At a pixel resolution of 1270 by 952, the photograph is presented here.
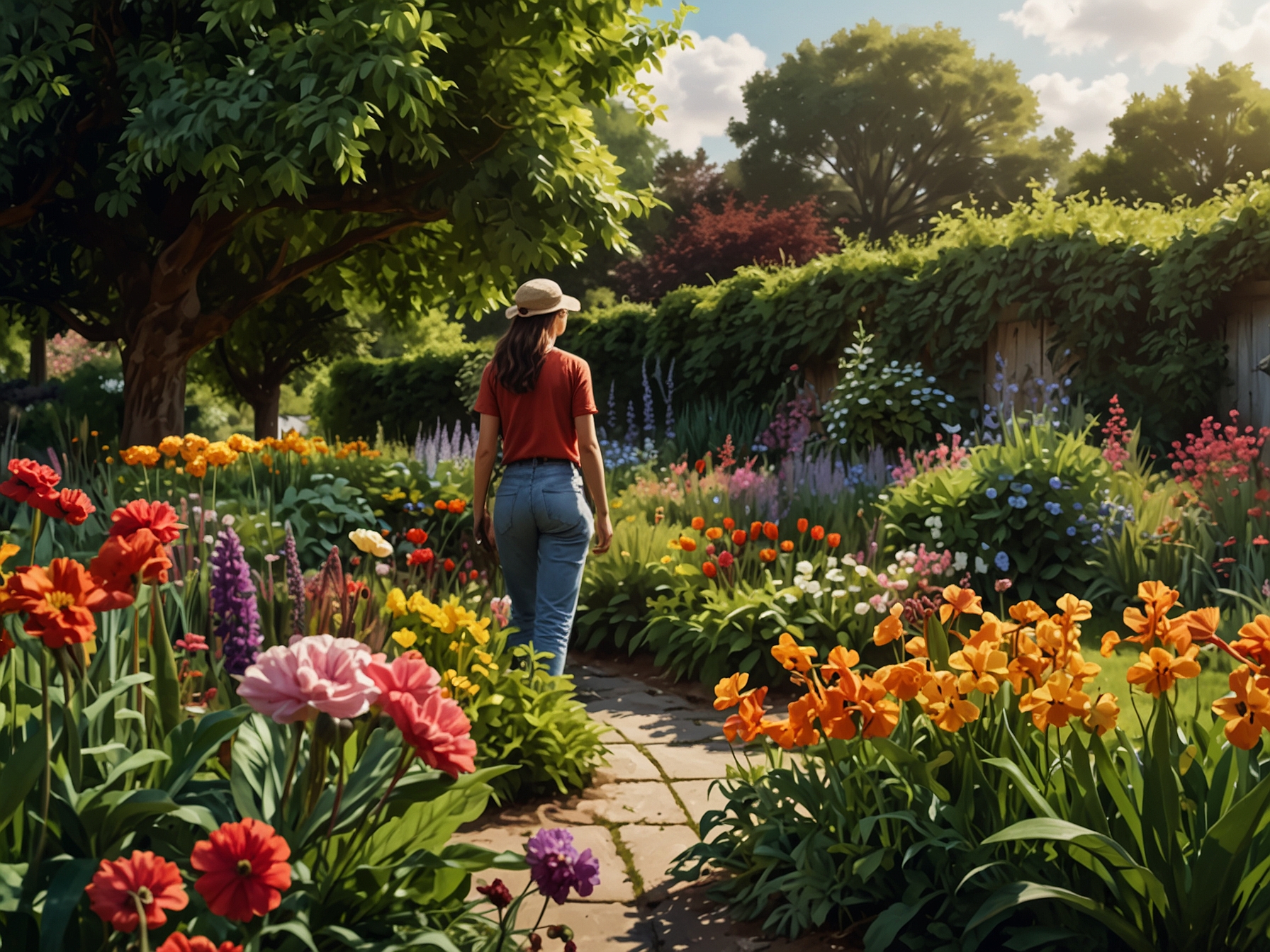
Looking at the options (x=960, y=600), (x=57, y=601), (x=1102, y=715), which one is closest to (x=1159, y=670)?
(x=1102, y=715)

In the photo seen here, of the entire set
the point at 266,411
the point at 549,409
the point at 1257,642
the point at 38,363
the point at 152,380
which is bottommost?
the point at 1257,642

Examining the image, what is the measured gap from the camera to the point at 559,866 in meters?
1.56

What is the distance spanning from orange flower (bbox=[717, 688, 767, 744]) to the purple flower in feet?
2.40

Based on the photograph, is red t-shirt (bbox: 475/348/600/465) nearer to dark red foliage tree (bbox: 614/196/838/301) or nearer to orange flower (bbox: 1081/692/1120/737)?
orange flower (bbox: 1081/692/1120/737)

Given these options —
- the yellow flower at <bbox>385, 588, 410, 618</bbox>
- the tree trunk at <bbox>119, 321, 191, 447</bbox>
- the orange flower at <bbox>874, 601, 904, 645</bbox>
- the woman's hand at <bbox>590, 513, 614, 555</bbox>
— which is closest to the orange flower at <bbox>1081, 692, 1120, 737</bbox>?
the orange flower at <bbox>874, 601, 904, 645</bbox>

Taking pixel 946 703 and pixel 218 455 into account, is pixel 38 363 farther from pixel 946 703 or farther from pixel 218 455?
pixel 946 703

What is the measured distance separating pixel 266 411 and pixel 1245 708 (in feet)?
50.8

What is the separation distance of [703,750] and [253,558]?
104 inches

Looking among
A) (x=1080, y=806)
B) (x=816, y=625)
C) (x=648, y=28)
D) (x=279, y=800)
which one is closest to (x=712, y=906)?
(x=1080, y=806)

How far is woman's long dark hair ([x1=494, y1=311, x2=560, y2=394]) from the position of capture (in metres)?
3.72

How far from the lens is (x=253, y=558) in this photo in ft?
16.5

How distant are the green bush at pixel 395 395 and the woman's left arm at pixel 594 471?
11097 mm

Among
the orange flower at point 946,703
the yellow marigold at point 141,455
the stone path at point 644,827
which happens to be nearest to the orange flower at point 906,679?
the orange flower at point 946,703

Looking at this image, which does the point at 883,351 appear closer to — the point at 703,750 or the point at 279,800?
the point at 703,750
